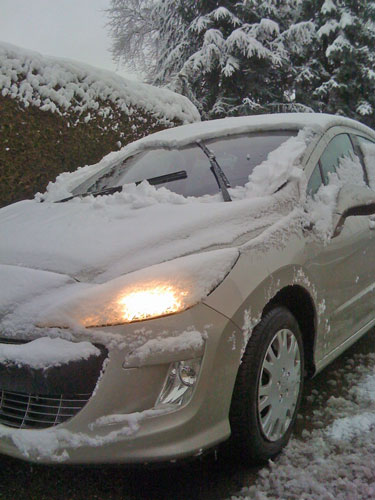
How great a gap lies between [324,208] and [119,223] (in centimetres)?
109

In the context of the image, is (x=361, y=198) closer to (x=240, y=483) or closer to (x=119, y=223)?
(x=119, y=223)

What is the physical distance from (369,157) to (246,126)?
1.04 m

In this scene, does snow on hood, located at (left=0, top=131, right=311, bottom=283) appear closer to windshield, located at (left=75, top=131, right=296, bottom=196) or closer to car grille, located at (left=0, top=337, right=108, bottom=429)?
windshield, located at (left=75, top=131, right=296, bottom=196)

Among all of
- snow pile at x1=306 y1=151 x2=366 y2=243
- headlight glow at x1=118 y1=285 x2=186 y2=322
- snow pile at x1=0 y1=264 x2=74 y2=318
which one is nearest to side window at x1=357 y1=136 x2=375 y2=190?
snow pile at x1=306 y1=151 x2=366 y2=243

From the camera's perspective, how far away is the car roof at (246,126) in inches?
118

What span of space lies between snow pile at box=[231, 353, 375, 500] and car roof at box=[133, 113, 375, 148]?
1.53 m

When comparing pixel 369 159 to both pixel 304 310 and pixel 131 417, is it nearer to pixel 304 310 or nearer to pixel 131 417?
pixel 304 310

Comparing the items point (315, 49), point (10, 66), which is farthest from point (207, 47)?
point (10, 66)

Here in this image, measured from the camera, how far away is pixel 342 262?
2.74 metres

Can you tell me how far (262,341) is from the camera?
2029 mm

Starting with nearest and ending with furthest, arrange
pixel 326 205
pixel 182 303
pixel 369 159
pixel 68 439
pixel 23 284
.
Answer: pixel 68 439, pixel 182 303, pixel 23 284, pixel 326 205, pixel 369 159

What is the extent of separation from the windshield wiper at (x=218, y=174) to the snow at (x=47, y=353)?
44.3 inches

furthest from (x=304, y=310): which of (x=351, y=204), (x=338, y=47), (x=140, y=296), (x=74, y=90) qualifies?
(x=338, y=47)

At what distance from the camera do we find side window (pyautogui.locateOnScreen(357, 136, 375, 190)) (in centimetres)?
348
